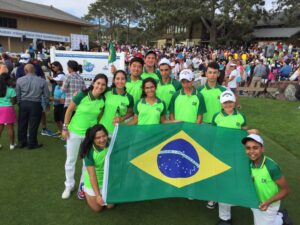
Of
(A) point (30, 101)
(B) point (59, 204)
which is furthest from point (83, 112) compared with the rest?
(A) point (30, 101)

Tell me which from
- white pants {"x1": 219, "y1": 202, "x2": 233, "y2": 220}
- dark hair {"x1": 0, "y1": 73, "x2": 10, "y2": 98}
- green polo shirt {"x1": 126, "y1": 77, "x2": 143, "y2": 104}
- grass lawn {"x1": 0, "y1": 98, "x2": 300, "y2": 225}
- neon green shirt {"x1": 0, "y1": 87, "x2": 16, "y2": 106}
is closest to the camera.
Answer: white pants {"x1": 219, "y1": 202, "x2": 233, "y2": 220}

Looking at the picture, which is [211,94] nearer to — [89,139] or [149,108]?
[149,108]

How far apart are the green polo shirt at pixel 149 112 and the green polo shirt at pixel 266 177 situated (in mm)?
1596

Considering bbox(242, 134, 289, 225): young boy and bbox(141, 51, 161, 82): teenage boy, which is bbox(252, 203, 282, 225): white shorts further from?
bbox(141, 51, 161, 82): teenage boy

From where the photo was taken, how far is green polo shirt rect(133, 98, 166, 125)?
15.7 ft

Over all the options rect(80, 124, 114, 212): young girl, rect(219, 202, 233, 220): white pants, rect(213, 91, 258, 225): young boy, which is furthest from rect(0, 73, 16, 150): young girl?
rect(219, 202, 233, 220): white pants

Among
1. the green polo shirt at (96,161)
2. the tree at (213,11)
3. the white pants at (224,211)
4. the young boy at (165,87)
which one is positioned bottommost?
the white pants at (224,211)

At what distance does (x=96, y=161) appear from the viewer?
14.6 ft

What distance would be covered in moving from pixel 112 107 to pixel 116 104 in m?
0.08

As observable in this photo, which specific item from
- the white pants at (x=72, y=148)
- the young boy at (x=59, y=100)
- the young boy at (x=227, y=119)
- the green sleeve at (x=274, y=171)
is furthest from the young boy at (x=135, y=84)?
the young boy at (x=59, y=100)

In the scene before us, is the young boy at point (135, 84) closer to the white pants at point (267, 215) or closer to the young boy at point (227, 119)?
the young boy at point (227, 119)

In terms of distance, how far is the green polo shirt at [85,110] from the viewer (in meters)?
4.84

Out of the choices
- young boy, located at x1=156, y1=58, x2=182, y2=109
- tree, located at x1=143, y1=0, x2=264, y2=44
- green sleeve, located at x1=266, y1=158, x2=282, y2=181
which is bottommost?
green sleeve, located at x1=266, y1=158, x2=282, y2=181

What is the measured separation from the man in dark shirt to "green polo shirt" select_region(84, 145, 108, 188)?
3.38m
